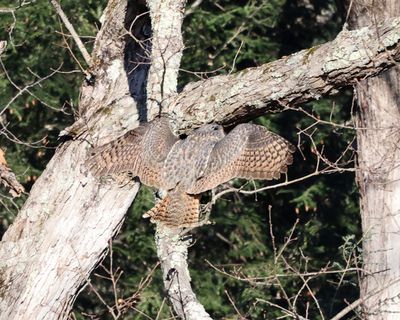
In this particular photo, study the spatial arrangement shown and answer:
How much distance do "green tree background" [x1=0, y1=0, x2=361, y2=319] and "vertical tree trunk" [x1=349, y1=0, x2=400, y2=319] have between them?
2261 millimetres

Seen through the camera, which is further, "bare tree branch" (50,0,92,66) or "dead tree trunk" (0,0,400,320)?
"bare tree branch" (50,0,92,66)

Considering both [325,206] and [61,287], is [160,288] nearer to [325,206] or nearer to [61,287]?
[325,206]

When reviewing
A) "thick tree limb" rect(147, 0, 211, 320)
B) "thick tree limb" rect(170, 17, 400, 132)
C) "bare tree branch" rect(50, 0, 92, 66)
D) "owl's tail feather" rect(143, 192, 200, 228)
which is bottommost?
"owl's tail feather" rect(143, 192, 200, 228)

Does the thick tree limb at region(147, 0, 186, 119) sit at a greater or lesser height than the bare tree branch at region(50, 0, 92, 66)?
lesser

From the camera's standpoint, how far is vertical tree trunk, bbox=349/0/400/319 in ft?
27.7

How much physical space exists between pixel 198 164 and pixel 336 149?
20.0 ft

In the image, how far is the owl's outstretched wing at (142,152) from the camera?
6.05m

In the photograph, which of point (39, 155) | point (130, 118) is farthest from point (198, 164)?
point (39, 155)

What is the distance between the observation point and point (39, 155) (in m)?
11.4

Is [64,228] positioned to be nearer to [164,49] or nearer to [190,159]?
[190,159]

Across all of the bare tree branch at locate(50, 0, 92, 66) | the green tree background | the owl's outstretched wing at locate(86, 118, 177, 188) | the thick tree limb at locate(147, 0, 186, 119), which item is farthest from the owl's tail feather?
the green tree background

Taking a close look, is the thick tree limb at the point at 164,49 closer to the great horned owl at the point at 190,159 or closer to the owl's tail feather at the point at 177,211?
the great horned owl at the point at 190,159

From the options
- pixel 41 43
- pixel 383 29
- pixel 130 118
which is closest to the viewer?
pixel 383 29

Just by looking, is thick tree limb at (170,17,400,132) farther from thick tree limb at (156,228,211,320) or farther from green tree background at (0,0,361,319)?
green tree background at (0,0,361,319)
